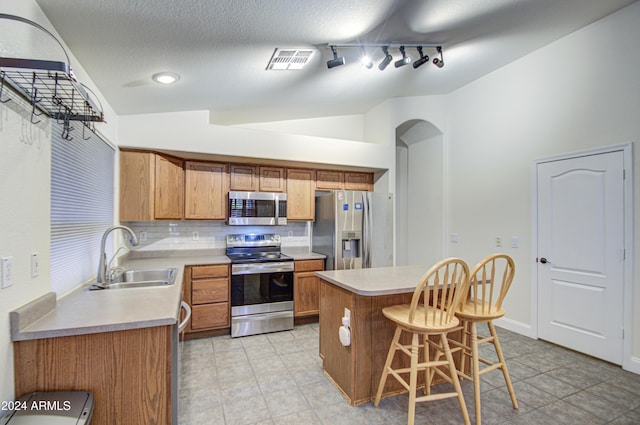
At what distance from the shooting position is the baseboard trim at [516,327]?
3489 mm

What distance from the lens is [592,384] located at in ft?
8.20

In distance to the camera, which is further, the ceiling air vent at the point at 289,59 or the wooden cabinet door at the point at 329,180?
the wooden cabinet door at the point at 329,180

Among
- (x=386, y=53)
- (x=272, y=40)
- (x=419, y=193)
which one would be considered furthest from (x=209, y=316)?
(x=419, y=193)

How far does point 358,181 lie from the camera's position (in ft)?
15.2

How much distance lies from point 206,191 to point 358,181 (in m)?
2.17

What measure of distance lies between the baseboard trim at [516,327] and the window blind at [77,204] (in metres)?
4.35

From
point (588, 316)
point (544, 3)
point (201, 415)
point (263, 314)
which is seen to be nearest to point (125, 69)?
point (201, 415)

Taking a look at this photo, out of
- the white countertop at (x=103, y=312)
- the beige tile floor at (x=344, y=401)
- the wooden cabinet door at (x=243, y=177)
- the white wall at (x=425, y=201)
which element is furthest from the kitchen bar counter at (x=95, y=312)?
the white wall at (x=425, y=201)

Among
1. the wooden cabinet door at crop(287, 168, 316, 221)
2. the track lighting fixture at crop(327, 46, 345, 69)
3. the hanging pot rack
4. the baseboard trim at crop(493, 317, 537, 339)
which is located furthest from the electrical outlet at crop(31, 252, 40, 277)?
the baseboard trim at crop(493, 317, 537, 339)

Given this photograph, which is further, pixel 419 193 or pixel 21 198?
pixel 419 193

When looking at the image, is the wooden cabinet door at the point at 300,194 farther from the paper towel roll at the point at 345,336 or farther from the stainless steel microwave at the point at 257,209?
the paper towel roll at the point at 345,336

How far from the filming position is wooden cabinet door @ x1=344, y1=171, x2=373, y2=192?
4559 mm

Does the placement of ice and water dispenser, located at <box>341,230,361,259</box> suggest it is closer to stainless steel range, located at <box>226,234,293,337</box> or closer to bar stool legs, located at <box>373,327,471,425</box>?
stainless steel range, located at <box>226,234,293,337</box>

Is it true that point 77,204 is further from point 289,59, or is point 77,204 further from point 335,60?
point 335,60
